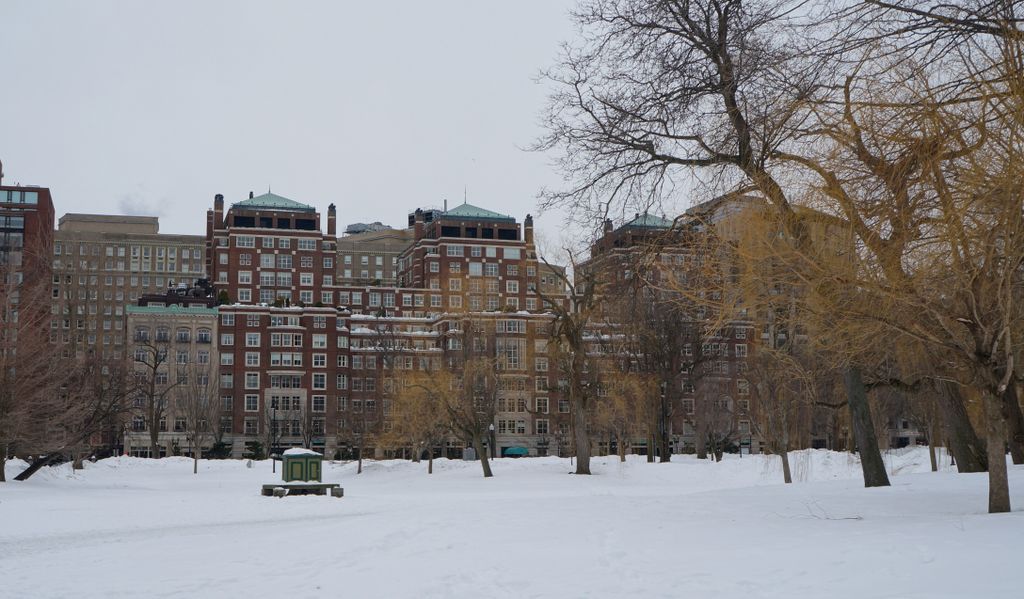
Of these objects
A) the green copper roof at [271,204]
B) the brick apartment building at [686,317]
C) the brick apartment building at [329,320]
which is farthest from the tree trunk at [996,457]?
the green copper roof at [271,204]

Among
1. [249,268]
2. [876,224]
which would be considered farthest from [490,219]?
[876,224]

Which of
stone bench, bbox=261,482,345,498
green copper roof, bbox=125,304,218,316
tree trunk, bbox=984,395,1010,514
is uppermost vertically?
green copper roof, bbox=125,304,218,316

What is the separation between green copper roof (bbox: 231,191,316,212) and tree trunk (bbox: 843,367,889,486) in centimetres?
11510

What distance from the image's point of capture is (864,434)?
71.7ft

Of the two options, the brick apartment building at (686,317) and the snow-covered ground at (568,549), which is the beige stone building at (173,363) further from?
the snow-covered ground at (568,549)

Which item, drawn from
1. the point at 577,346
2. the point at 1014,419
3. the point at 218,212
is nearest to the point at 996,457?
the point at 1014,419

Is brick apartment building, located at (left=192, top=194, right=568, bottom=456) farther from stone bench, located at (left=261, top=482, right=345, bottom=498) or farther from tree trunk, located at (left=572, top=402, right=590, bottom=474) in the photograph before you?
stone bench, located at (left=261, top=482, right=345, bottom=498)

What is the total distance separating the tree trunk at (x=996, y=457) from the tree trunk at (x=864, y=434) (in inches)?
300

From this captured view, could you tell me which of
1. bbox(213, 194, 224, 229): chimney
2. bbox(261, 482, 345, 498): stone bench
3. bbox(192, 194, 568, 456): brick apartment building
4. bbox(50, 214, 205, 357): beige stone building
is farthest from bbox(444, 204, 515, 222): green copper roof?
bbox(261, 482, 345, 498): stone bench

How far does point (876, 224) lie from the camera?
13.0 meters

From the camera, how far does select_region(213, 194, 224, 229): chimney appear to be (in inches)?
5310

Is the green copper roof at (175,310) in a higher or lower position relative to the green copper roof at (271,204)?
lower

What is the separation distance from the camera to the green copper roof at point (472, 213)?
451 ft

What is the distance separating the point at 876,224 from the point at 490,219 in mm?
124871
